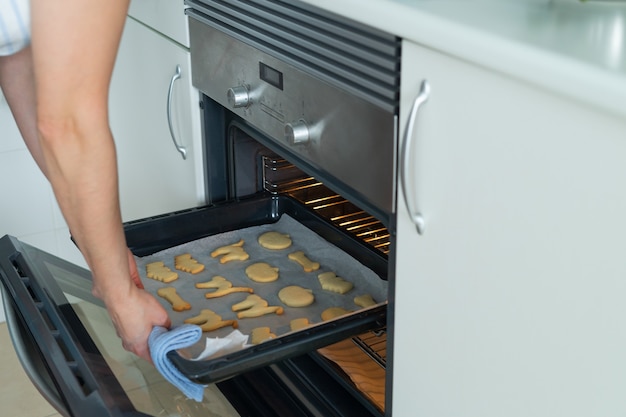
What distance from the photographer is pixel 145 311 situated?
1.14 m

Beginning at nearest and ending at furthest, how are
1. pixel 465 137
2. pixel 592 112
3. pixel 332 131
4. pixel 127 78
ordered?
1. pixel 592 112
2. pixel 465 137
3. pixel 332 131
4. pixel 127 78

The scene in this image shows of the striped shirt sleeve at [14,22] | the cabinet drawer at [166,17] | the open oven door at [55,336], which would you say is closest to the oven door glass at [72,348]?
the open oven door at [55,336]

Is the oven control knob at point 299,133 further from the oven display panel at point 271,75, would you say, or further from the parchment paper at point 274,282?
the parchment paper at point 274,282

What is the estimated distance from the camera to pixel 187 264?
1415 mm

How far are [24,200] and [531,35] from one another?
5.63ft

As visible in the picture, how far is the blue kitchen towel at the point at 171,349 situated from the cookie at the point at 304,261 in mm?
327

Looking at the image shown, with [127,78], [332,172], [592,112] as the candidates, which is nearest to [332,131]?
[332,172]

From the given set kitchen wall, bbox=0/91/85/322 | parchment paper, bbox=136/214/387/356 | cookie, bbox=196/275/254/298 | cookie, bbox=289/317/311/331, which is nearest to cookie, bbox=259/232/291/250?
parchment paper, bbox=136/214/387/356

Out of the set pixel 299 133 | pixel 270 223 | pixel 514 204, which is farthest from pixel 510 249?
pixel 270 223

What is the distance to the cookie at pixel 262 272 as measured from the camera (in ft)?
4.52

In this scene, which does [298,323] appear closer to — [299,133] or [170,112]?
[299,133]

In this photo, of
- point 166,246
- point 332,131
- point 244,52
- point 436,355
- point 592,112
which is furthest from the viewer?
point 166,246

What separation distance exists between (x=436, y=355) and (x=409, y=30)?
376 millimetres

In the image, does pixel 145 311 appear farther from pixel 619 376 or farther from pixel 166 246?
pixel 619 376
